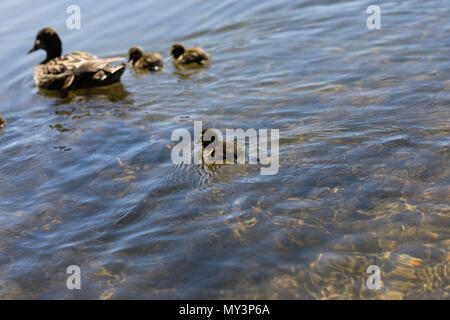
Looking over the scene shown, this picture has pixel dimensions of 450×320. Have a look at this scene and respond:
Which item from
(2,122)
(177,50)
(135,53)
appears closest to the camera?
(2,122)

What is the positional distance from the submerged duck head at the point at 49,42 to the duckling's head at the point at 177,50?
112 inches

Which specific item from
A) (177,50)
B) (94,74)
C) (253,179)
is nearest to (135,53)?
(177,50)

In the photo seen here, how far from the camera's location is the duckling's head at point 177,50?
10844mm

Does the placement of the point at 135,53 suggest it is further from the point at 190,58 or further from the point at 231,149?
the point at 231,149

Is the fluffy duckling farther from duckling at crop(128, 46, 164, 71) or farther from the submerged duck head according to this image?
duckling at crop(128, 46, 164, 71)

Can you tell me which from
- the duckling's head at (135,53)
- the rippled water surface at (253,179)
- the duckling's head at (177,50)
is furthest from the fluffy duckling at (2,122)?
the duckling's head at (177,50)

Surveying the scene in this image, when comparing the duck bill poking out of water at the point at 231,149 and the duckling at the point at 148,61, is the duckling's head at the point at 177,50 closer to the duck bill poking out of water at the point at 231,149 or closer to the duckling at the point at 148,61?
the duckling at the point at 148,61

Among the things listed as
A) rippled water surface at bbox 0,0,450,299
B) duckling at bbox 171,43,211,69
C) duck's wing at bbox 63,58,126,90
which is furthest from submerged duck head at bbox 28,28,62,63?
duckling at bbox 171,43,211,69

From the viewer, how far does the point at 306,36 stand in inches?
431

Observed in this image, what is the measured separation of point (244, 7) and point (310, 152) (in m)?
8.55

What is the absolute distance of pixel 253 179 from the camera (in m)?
A: 5.85

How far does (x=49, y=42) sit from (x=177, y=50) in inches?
125

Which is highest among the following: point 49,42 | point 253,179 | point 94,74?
point 49,42

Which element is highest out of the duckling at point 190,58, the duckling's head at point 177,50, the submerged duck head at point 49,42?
the submerged duck head at point 49,42
